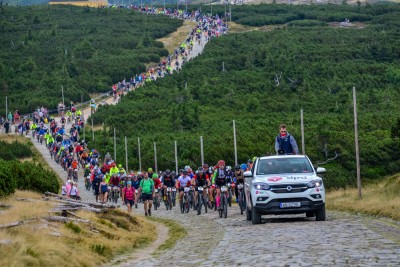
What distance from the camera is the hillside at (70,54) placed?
128 meters

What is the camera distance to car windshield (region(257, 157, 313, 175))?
84.6ft

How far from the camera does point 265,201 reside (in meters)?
25.2

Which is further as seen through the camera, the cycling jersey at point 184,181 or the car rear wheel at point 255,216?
the cycling jersey at point 184,181

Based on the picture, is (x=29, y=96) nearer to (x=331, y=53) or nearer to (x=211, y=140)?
(x=331, y=53)

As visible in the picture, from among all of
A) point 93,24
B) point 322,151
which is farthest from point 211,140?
point 93,24

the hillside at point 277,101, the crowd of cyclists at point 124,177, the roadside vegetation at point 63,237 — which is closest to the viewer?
the roadside vegetation at point 63,237

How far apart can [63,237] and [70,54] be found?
13748 cm

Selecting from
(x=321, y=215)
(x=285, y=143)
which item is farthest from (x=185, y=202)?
(x=321, y=215)

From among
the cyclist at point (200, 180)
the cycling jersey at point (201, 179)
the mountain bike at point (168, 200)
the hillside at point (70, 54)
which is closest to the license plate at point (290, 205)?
the cyclist at point (200, 180)

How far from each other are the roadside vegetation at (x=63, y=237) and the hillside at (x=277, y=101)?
1395 inches

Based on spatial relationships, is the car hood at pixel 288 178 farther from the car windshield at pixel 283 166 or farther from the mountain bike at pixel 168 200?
the mountain bike at pixel 168 200

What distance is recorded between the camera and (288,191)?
82.0 feet

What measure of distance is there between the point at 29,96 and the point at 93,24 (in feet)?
233

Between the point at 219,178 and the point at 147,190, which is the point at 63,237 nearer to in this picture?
the point at 219,178
